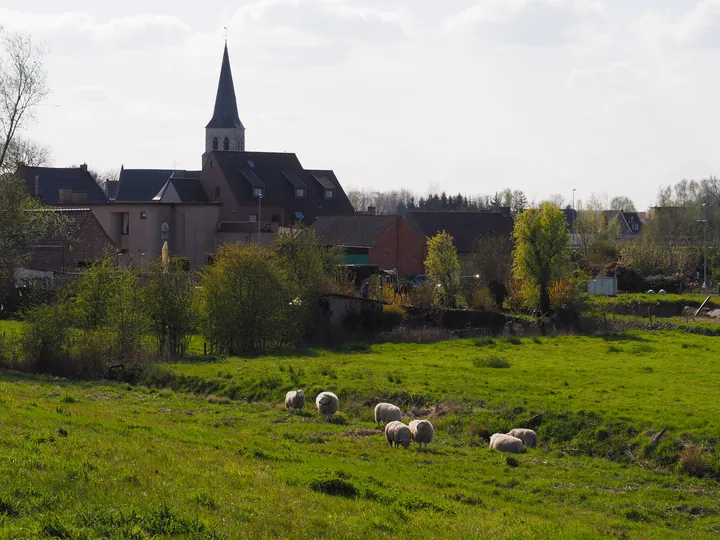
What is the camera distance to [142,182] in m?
114

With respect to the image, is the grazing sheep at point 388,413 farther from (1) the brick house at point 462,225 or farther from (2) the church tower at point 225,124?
(2) the church tower at point 225,124

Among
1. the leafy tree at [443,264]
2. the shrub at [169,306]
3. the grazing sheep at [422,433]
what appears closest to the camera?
the grazing sheep at [422,433]

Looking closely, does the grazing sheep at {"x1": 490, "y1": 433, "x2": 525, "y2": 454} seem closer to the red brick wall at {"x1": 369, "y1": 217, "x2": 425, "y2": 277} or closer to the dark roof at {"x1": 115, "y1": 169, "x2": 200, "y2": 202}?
the red brick wall at {"x1": 369, "y1": 217, "x2": 425, "y2": 277}

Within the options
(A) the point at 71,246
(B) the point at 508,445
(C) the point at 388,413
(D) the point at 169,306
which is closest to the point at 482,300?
(D) the point at 169,306

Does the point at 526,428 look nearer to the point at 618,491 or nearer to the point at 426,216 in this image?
the point at 618,491

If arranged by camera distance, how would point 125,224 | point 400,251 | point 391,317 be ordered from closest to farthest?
1. point 391,317
2. point 400,251
3. point 125,224

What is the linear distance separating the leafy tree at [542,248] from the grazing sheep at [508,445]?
109 ft

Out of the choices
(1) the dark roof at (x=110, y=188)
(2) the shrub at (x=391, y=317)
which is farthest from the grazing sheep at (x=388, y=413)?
(1) the dark roof at (x=110, y=188)

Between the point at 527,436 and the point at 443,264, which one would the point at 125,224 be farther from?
the point at 527,436

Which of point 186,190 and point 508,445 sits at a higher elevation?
point 186,190

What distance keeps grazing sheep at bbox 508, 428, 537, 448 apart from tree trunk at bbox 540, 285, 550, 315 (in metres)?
30.5

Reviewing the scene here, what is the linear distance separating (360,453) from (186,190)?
7470cm

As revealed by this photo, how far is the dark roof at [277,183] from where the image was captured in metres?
90.6

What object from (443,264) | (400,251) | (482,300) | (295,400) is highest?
(400,251)
